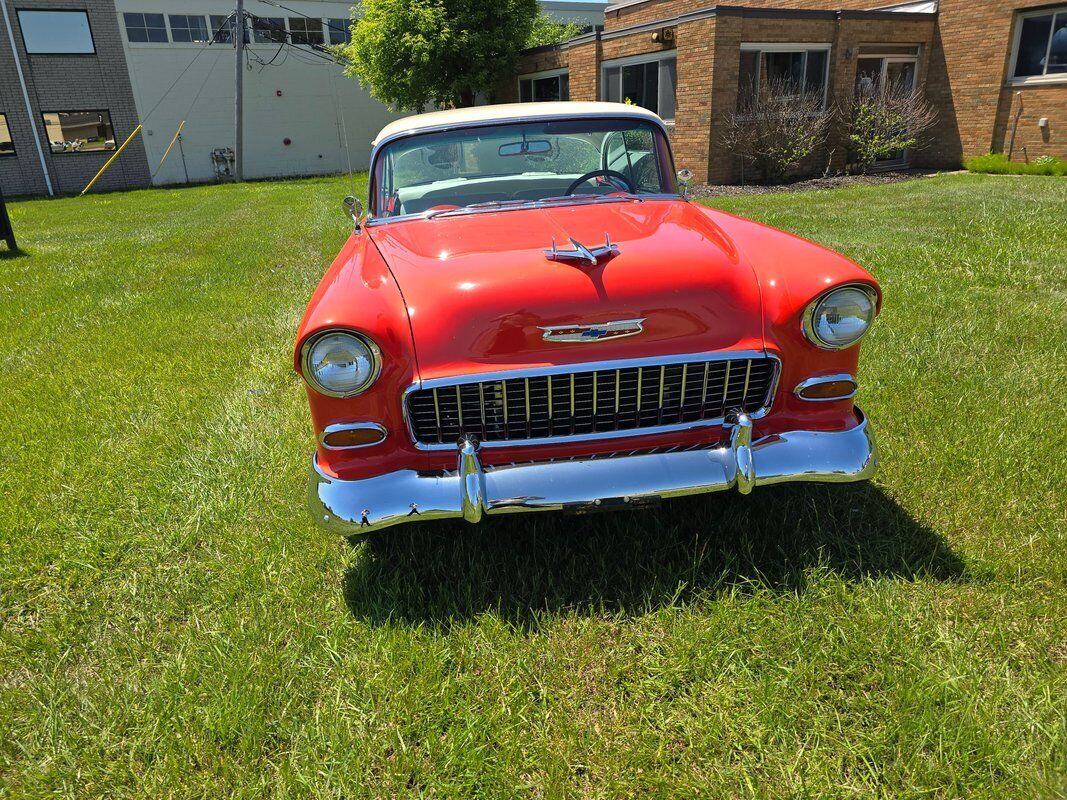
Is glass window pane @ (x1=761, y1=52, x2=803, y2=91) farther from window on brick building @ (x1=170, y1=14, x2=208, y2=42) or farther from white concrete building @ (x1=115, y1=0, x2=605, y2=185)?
window on brick building @ (x1=170, y1=14, x2=208, y2=42)

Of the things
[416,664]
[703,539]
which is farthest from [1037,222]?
Result: [416,664]

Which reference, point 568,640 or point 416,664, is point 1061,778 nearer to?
point 568,640

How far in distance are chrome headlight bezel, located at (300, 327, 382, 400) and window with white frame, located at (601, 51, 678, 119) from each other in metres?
13.6

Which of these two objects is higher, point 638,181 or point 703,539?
point 638,181

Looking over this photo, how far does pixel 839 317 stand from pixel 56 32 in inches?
1143

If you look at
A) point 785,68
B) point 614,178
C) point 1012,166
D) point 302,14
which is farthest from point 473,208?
point 302,14

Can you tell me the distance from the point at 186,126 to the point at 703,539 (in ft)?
91.3

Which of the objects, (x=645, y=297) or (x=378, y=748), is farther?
(x=645, y=297)

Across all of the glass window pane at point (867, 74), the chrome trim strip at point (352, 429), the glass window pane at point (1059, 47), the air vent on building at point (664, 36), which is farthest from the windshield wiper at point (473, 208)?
the glass window pane at point (1059, 47)

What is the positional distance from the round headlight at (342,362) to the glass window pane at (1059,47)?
1619 cm

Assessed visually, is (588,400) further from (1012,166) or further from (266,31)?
(266,31)

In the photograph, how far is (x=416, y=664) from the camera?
2174mm

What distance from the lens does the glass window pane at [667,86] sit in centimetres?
1500

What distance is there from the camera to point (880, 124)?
46.4 feet
